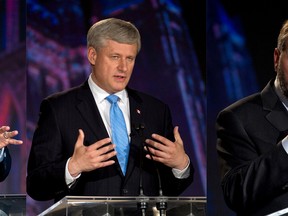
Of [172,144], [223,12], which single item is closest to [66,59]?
[223,12]

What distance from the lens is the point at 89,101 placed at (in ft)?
14.6

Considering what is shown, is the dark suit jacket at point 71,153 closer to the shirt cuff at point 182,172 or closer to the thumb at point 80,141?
the shirt cuff at point 182,172

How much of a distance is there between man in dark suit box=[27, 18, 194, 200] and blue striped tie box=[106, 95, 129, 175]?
2 cm

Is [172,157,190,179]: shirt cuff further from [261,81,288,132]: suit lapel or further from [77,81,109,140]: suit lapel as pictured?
[261,81,288,132]: suit lapel

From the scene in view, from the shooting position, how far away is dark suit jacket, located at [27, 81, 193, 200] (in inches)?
165

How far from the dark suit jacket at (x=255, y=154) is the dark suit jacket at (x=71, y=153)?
48cm

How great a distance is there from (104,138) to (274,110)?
3.18 ft

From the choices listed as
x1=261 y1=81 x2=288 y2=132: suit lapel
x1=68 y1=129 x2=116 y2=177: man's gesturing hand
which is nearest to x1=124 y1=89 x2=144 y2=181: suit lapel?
x1=68 y1=129 x2=116 y2=177: man's gesturing hand

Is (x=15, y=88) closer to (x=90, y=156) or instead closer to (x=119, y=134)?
(x=119, y=134)

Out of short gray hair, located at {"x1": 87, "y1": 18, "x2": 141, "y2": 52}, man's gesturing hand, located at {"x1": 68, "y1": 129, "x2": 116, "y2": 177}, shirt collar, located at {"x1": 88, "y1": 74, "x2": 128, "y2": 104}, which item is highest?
short gray hair, located at {"x1": 87, "y1": 18, "x2": 141, "y2": 52}

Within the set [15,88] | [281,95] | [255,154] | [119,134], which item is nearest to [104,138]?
[119,134]

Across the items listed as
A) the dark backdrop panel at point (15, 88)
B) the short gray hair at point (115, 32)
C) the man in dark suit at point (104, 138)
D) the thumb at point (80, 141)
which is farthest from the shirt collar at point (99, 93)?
the dark backdrop panel at point (15, 88)

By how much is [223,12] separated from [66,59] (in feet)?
4.69

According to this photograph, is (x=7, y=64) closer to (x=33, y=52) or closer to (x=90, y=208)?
(x=33, y=52)
